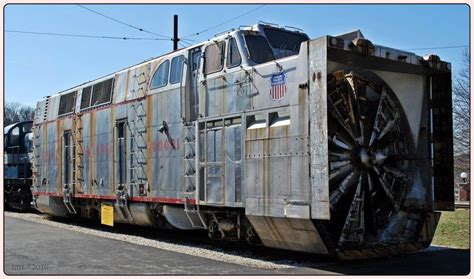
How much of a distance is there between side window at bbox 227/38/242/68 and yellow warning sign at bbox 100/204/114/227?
5.87 m

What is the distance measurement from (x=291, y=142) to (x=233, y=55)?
263 centimetres

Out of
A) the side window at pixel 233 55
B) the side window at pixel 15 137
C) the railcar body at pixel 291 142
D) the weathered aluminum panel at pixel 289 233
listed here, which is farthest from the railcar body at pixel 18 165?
the weathered aluminum panel at pixel 289 233

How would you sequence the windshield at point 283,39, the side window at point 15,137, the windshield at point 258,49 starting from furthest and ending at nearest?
the side window at point 15,137 → the windshield at point 283,39 → the windshield at point 258,49

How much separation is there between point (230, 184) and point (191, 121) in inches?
78.4

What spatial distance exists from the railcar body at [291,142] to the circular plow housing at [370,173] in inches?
1.0

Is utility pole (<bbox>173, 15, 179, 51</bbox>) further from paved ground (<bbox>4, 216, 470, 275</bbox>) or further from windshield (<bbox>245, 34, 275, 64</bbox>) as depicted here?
windshield (<bbox>245, 34, 275, 64</bbox>)

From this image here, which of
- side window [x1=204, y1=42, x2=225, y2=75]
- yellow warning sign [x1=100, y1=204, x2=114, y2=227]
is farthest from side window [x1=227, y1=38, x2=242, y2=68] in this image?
yellow warning sign [x1=100, y1=204, x2=114, y2=227]

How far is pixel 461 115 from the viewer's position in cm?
3166

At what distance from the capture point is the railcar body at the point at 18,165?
22984 mm

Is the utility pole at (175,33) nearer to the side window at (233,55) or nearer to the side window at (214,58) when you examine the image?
the side window at (214,58)

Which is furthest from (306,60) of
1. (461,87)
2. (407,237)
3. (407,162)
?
(461,87)

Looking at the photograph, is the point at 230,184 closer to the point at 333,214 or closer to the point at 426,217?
the point at 333,214

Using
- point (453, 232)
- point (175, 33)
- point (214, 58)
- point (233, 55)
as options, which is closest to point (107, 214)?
point (214, 58)

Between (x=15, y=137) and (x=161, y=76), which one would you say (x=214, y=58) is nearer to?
(x=161, y=76)
